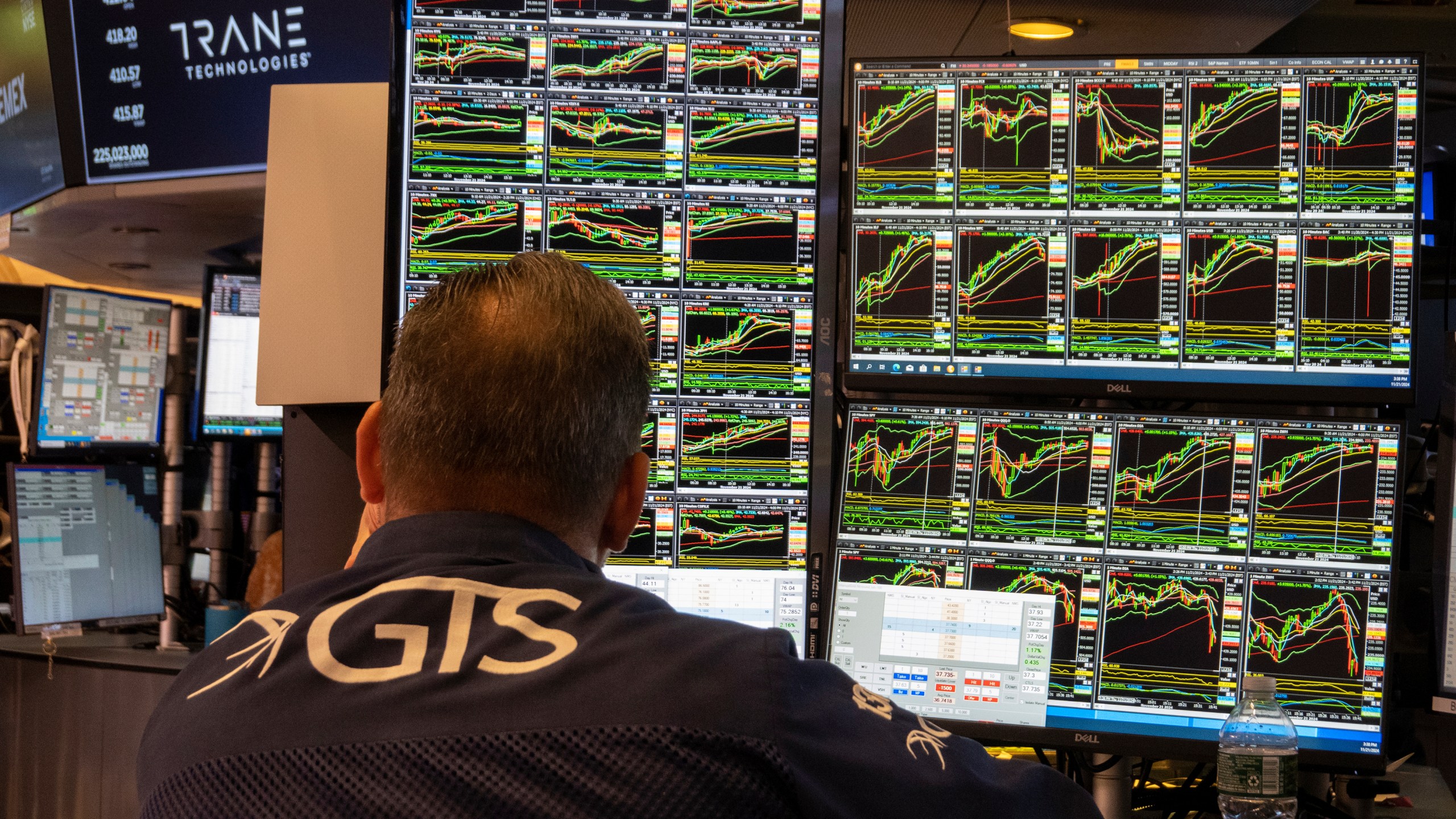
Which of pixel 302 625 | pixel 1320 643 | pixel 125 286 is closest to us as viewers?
pixel 302 625

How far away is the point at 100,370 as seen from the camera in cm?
335

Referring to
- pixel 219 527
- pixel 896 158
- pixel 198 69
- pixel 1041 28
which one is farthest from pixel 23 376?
pixel 1041 28

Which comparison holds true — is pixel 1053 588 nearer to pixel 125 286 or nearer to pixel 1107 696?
pixel 1107 696

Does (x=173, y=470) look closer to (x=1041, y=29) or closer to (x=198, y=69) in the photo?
(x=198, y=69)

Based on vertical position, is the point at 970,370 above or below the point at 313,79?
below

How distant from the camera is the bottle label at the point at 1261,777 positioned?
1353 millimetres

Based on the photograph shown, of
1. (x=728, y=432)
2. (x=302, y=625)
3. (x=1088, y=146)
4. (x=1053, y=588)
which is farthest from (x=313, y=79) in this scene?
(x=302, y=625)

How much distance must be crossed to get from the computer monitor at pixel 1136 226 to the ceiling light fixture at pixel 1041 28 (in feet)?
7.61

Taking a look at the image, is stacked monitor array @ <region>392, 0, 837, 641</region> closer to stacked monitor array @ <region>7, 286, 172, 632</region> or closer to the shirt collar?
the shirt collar

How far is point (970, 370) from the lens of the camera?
5.07 feet

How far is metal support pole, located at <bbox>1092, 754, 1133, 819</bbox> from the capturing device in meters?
1.55

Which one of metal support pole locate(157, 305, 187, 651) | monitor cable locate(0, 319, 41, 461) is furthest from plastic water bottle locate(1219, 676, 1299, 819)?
monitor cable locate(0, 319, 41, 461)

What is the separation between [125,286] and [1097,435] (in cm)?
501

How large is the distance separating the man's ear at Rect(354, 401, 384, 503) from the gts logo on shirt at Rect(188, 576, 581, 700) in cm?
19
